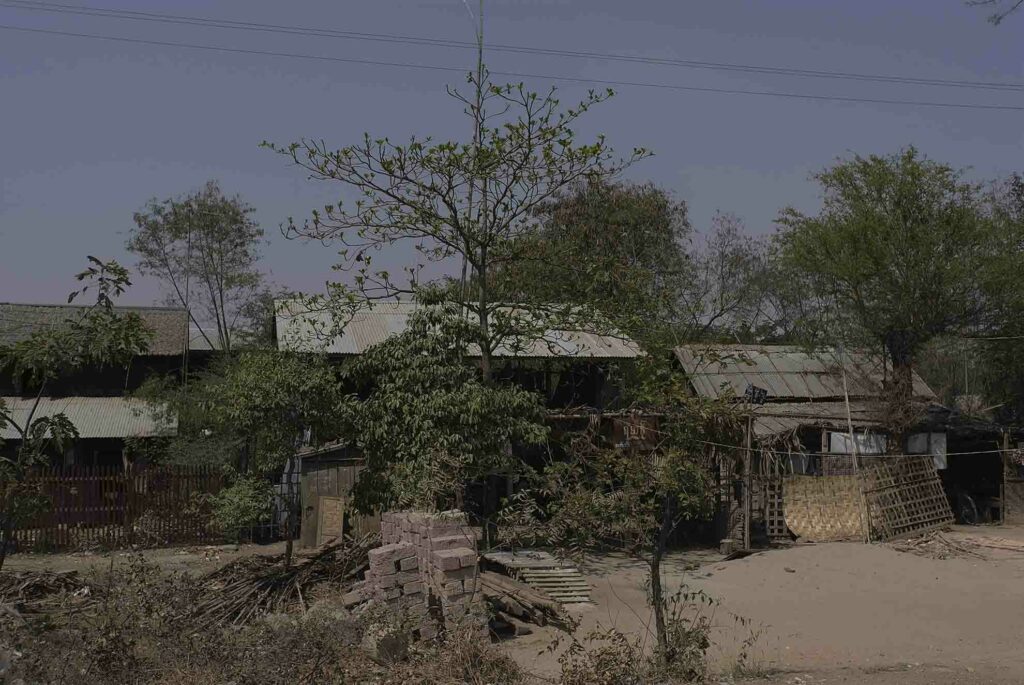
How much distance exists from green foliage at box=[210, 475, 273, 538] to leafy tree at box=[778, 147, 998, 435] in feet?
42.6

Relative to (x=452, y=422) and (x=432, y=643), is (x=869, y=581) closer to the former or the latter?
(x=452, y=422)

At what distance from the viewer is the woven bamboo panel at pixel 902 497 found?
58.4 feet

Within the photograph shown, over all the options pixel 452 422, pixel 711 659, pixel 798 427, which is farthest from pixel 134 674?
pixel 798 427

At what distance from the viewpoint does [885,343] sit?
72.9 feet

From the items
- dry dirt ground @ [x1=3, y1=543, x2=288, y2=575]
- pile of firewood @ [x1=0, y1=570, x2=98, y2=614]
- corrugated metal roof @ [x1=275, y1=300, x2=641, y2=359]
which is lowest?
dry dirt ground @ [x1=3, y1=543, x2=288, y2=575]

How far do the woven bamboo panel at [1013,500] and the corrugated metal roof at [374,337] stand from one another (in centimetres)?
829

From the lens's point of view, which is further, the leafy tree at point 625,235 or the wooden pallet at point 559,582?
the leafy tree at point 625,235

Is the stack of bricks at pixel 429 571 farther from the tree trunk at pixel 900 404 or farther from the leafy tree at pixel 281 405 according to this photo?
the tree trunk at pixel 900 404

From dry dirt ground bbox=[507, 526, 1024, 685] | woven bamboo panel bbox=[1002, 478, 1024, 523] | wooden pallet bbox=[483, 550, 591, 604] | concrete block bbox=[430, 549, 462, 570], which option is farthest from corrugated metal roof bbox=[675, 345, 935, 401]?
concrete block bbox=[430, 549, 462, 570]

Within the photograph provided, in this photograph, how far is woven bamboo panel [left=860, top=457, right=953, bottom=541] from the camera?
58.4ft

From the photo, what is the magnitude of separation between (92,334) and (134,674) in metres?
2.98

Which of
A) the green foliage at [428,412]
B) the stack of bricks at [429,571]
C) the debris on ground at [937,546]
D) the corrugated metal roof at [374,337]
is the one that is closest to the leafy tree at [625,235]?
the corrugated metal roof at [374,337]

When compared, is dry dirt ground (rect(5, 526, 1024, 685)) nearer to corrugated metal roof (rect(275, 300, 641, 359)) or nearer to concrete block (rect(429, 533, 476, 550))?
concrete block (rect(429, 533, 476, 550))

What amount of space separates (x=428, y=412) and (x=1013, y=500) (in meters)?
13.3
